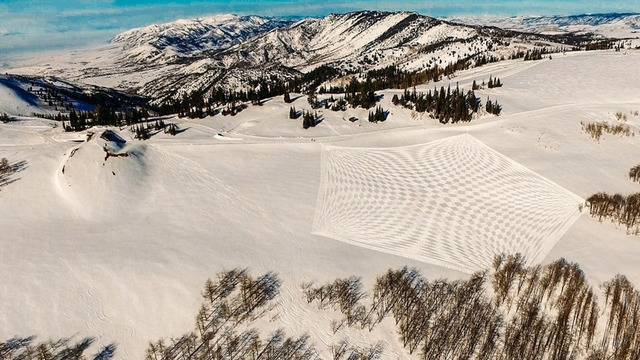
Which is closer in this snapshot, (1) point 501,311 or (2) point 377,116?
(1) point 501,311

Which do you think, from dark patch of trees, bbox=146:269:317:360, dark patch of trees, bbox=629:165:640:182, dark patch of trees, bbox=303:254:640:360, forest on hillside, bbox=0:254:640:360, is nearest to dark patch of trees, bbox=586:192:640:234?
dark patch of trees, bbox=629:165:640:182

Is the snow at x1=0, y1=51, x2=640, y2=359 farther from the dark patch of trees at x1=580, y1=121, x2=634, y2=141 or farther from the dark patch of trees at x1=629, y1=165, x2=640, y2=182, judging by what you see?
the dark patch of trees at x1=580, y1=121, x2=634, y2=141

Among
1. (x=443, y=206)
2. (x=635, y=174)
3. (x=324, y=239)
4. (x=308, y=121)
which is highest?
(x=308, y=121)

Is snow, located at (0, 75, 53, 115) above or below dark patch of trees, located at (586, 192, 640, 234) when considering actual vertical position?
above

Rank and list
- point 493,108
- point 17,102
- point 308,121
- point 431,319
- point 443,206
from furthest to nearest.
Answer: point 17,102, point 493,108, point 308,121, point 443,206, point 431,319

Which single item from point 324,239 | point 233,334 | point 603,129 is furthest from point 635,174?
point 233,334

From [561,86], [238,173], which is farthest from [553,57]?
[238,173]

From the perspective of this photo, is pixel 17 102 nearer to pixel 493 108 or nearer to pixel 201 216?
pixel 201 216
